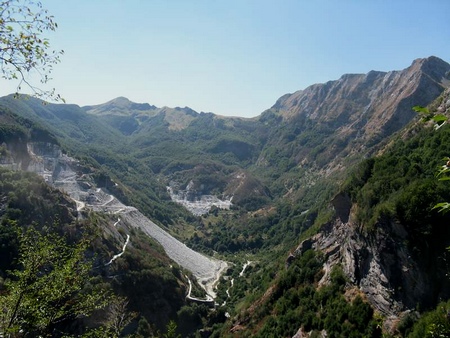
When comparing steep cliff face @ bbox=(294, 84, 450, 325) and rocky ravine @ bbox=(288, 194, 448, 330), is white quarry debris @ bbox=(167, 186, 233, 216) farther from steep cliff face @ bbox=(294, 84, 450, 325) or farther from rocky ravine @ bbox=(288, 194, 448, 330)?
rocky ravine @ bbox=(288, 194, 448, 330)

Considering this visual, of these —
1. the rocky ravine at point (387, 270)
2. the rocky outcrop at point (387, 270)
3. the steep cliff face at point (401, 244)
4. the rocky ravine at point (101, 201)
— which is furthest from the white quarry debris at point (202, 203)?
the rocky outcrop at point (387, 270)

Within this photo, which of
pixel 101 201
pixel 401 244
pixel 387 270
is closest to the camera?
pixel 401 244

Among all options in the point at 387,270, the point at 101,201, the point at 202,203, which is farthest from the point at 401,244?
the point at 202,203

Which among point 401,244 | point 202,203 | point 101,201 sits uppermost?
point 202,203

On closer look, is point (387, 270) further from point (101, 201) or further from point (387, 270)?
point (101, 201)

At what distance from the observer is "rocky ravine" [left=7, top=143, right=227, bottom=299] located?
325 ft

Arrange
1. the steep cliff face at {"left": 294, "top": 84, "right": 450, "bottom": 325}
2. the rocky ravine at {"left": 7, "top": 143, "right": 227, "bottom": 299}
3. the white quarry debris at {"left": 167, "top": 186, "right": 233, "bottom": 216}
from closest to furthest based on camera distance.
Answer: the steep cliff face at {"left": 294, "top": 84, "right": 450, "bottom": 325} < the rocky ravine at {"left": 7, "top": 143, "right": 227, "bottom": 299} < the white quarry debris at {"left": 167, "top": 186, "right": 233, "bottom": 216}

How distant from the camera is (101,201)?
109 meters

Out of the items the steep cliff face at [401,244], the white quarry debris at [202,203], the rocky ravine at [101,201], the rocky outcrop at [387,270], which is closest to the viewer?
the steep cliff face at [401,244]

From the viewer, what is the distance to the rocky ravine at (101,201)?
9906 centimetres

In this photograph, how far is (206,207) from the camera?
616 ft

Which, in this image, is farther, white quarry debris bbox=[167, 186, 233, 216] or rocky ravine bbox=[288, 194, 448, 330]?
white quarry debris bbox=[167, 186, 233, 216]

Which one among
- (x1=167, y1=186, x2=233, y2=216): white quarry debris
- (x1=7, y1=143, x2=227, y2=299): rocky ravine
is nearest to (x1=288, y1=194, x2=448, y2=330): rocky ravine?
(x1=7, y1=143, x2=227, y2=299): rocky ravine

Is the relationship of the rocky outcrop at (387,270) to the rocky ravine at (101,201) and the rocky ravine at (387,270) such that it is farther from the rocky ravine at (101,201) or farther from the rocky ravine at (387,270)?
the rocky ravine at (101,201)
